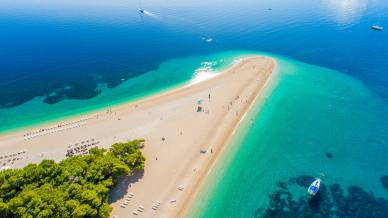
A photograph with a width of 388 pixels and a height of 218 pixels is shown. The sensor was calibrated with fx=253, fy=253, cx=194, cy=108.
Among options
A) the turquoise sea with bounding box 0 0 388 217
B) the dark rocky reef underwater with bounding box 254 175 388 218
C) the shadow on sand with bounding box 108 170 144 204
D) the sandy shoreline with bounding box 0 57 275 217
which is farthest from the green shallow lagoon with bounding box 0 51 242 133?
the dark rocky reef underwater with bounding box 254 175 388 218

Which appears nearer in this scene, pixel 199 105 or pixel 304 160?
pixel 304 160

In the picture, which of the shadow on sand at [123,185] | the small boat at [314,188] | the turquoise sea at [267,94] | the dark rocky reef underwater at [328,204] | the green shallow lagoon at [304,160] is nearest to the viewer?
the dark rocky reef underwater at [328,204]

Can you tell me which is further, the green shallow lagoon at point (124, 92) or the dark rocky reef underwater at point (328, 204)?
the green shallow lagoon at point (124, 92)

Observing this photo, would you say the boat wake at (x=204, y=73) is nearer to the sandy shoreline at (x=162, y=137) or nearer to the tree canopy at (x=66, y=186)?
the sandy shoreline at (x=162, y=137)

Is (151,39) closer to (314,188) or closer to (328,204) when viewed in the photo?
(314,188)

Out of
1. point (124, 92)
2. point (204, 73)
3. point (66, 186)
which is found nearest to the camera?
point (66, 186)

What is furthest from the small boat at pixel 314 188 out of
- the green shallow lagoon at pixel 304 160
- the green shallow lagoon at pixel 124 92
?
the green shallow lagoon at pixel 124 92

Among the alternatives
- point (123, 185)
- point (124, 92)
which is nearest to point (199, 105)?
point (124, 92)

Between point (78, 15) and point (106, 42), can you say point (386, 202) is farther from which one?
point (78, 15)

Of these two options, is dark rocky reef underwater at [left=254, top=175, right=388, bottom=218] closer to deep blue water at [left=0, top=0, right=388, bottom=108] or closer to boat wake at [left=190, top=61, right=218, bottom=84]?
deep blue water at [left=0, top=0, right=388, bottom=108]
